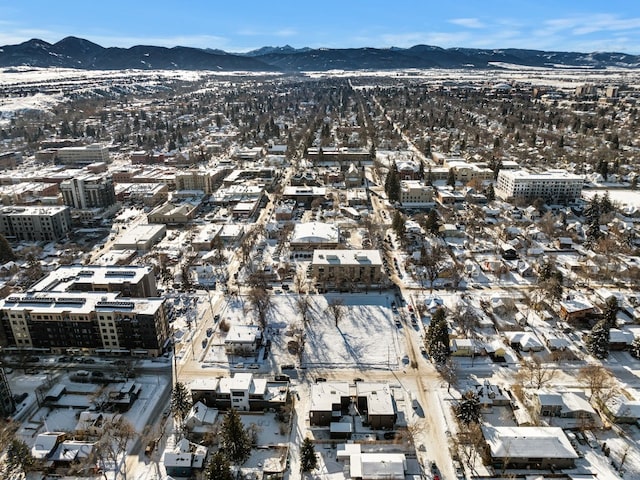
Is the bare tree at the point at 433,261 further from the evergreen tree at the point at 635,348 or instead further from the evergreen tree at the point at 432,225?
the evergreen tree at the point at 635,348

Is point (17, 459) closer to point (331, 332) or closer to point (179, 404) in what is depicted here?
point (179, 404)

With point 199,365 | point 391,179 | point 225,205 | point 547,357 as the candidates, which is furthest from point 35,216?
point 547,357

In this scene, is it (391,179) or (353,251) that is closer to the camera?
(353,251)

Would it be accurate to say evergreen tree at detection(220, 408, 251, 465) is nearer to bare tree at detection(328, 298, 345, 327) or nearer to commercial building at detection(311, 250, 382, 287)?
bare tree at detection(328, 298, 345, 327)

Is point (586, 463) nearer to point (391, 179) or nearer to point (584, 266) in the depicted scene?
point (584, 266)

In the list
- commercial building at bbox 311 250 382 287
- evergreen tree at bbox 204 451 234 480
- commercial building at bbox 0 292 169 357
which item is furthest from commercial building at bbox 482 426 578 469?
commercial building at bbox 0 292 169 357

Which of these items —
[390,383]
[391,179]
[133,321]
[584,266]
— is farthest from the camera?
[391,179]
